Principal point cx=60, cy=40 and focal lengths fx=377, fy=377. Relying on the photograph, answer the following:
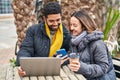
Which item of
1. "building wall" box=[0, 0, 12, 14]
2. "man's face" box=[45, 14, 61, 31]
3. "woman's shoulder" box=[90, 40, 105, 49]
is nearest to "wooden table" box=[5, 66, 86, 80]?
"woman's shoulder" box=[90, 40, 105, 49]

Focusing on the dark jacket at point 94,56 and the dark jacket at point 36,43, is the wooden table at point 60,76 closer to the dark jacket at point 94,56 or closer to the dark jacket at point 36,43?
the dark jacket at point 94,56

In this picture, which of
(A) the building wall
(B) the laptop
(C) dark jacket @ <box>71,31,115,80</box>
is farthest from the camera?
(A) the building wall

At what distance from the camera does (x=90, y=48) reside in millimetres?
3506

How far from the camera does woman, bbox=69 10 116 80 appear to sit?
134 inches

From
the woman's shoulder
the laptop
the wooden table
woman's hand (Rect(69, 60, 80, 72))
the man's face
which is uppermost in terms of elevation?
the man's face

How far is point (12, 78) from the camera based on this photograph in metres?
3.66

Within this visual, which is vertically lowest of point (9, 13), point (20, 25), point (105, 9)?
point (9, 13)

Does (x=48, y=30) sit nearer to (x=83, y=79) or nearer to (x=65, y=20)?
(x=83, y=79)

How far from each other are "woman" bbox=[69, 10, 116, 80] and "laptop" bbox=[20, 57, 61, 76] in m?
0.24

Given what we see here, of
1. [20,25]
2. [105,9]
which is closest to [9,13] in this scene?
[20,25]

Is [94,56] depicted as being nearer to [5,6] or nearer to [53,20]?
[53,20]

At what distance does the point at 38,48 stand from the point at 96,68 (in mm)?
1129

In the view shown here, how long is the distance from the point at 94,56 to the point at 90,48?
3.3 inches

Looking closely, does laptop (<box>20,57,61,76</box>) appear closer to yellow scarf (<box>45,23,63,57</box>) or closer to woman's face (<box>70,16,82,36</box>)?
woman's face (<box>70,16,82,36</box>)
